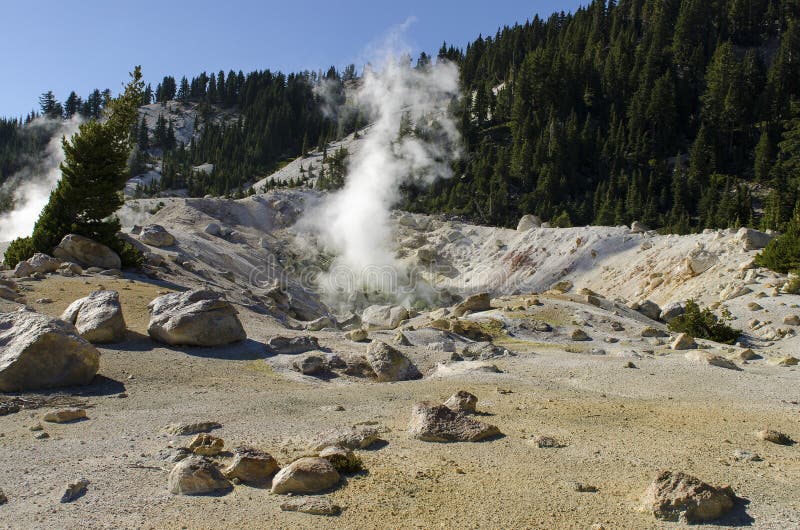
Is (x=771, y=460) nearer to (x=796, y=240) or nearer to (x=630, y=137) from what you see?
(x=796, y=240)

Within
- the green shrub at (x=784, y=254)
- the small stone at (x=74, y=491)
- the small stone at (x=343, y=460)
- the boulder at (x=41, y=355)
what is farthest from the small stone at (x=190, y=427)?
the green shrub at (x=784, y=254)

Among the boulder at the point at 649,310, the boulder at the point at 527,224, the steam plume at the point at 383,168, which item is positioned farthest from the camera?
the boulder at the point at 527,224

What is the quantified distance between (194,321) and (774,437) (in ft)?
35.3

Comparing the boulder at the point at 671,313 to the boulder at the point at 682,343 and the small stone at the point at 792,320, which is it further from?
the boulder at the point at 682,343

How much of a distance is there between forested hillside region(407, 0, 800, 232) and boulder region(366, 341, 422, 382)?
37663mm

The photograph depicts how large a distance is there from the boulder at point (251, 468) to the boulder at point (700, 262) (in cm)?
2623

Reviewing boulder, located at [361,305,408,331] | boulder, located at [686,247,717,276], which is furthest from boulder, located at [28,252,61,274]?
boulder, located at [686,247,717,276]

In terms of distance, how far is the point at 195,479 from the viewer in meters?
5.69

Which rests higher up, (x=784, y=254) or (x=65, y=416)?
(x=784, y=254)

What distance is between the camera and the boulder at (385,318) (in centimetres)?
2102

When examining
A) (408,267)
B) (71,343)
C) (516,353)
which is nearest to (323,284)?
(408,267)

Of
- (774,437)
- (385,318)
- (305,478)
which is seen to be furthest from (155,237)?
(774,437)

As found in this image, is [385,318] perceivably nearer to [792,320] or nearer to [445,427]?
[792,320]

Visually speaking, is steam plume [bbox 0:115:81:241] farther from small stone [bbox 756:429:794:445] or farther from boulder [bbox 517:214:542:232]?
small stone [bbox 756:429:794:445]
